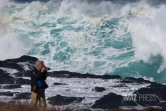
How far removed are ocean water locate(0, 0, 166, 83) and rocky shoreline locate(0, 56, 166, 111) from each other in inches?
17.8

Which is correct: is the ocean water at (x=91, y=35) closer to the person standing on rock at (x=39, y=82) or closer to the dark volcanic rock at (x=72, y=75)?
the dark volcanic rock at (x=72, y=75)

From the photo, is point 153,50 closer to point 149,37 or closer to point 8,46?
point 149,37

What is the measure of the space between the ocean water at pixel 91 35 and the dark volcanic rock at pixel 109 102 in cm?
227

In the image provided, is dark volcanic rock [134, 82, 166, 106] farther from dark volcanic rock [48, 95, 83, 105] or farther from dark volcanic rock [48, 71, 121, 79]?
dark volcanic rock [48, 95, 83, 105]

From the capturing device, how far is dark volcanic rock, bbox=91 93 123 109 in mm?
21466

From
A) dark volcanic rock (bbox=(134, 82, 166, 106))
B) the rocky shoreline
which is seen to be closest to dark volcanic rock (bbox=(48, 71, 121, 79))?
the rocky shoreline

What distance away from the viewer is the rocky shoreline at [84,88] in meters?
22.2

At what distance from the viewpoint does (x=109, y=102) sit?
22.5 metres

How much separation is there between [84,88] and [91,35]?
14.3 feet

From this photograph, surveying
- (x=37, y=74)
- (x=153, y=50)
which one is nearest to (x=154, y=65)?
(x=153, y=50)

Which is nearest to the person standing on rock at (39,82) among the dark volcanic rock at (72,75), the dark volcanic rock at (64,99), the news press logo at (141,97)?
the dark volcanic rock at (64,99)

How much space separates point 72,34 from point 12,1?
4.43 meters

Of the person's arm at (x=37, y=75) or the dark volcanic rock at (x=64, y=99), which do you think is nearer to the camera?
the person's arm at (x=37, y=75)

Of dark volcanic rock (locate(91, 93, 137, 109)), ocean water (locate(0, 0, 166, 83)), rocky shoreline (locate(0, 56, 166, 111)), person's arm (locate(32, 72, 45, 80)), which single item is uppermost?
ocean water (locate(0, 0, 166, 83))
